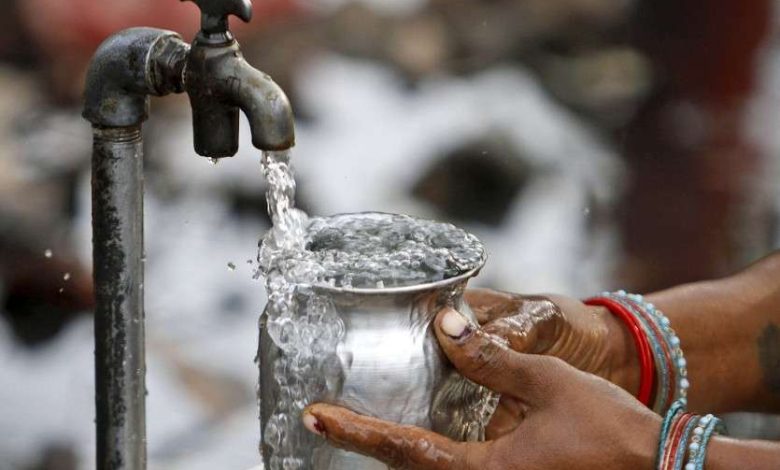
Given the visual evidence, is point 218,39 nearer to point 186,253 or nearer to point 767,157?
point 186,253

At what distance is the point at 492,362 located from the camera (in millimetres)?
1213

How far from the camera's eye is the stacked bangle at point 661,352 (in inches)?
62.2

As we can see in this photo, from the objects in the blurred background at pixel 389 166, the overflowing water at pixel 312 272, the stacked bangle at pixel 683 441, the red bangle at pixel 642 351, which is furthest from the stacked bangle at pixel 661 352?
the blurred background at pixel 389 166

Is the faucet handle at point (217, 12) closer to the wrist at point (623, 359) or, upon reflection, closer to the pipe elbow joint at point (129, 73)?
the pipe elbow joint at point (129, 73)

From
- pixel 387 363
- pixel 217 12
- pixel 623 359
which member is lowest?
pixel 623 359

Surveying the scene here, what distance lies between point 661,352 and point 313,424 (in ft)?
1.98

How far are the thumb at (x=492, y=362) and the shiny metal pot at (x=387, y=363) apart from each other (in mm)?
14

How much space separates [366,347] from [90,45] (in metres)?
0.73

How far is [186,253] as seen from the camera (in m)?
1.82

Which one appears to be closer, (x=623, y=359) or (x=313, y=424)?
(x=313, y=424)

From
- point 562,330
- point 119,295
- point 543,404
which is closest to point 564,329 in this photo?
point 562,330

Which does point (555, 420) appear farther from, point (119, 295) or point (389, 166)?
point (389, 166)

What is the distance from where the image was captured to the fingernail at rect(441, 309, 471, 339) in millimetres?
1137

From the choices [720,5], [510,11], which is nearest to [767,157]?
[720,5]
